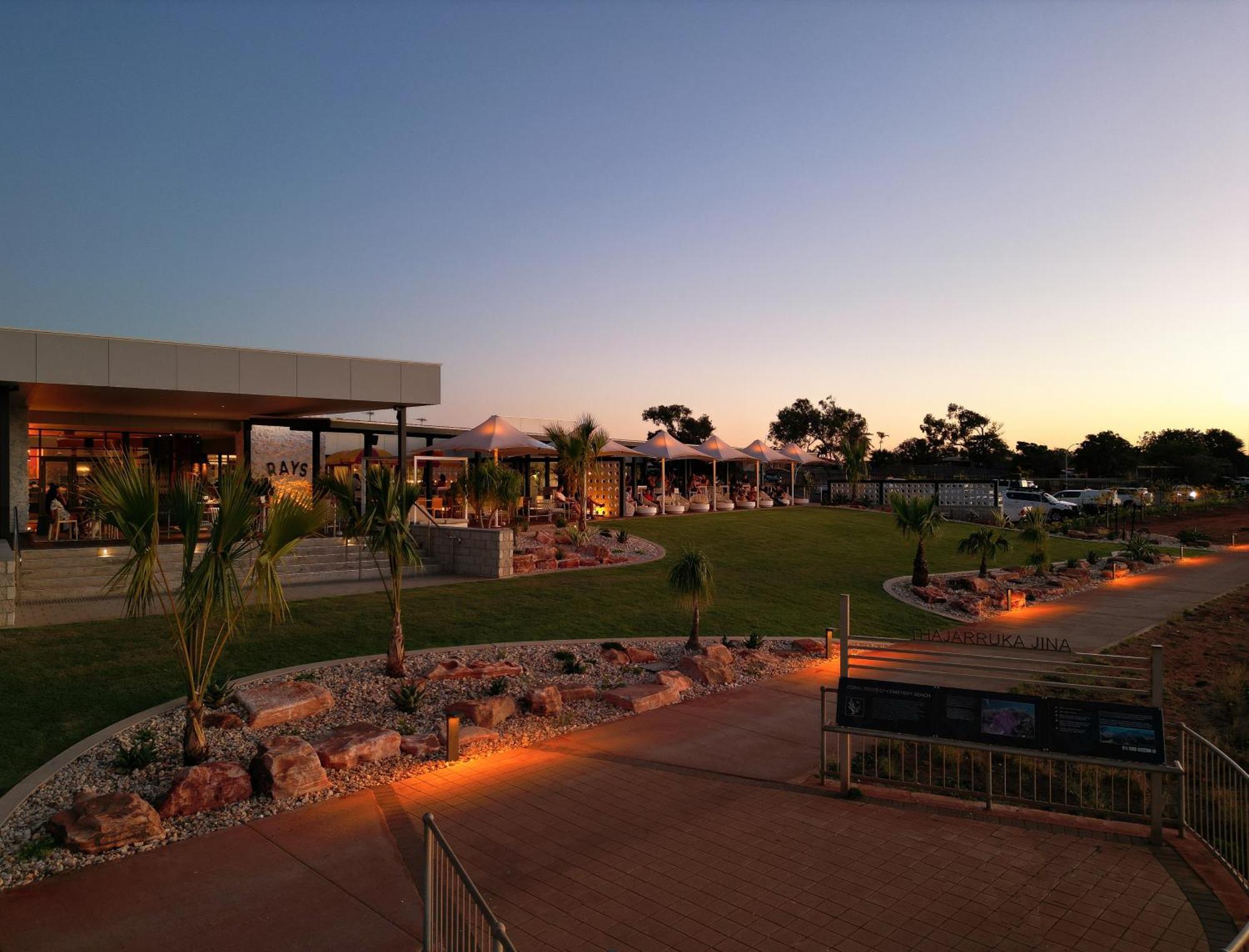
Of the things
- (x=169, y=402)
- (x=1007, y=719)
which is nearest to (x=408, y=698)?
(x=1007, y=719)

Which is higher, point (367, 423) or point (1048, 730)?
point (367, 423)

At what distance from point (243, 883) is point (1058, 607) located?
639 inches

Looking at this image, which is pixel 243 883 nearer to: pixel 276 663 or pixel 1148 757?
pixel 276 663

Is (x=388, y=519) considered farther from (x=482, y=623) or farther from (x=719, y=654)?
(x=719, y=654)

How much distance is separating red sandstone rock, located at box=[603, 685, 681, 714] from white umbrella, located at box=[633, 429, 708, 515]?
63.0 feet

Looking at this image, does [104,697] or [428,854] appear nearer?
[428,854]

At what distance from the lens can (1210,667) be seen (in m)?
11.6

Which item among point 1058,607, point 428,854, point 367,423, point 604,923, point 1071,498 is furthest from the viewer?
point 1071,498

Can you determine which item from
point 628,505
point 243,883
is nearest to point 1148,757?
point 243,883

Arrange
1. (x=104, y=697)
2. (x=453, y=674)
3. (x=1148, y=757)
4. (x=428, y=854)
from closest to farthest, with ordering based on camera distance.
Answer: (x=428, y=854) < (x=1148, y=757) < (x=104, y=697) < (x=453, y=674)

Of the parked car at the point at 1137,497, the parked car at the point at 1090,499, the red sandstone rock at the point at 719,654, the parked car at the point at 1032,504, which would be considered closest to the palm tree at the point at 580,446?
the red sandstone rock at the point at 719,654

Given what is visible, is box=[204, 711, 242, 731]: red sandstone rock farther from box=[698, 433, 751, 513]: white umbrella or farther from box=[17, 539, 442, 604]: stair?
box=[698, 433, 751, 513]: white umbrella

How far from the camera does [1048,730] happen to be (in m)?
5.86

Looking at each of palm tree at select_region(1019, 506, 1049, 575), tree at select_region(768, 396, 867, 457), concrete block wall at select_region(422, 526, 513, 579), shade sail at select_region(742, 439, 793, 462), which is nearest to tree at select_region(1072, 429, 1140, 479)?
tree at select_region(768, 396, 867, 457)
